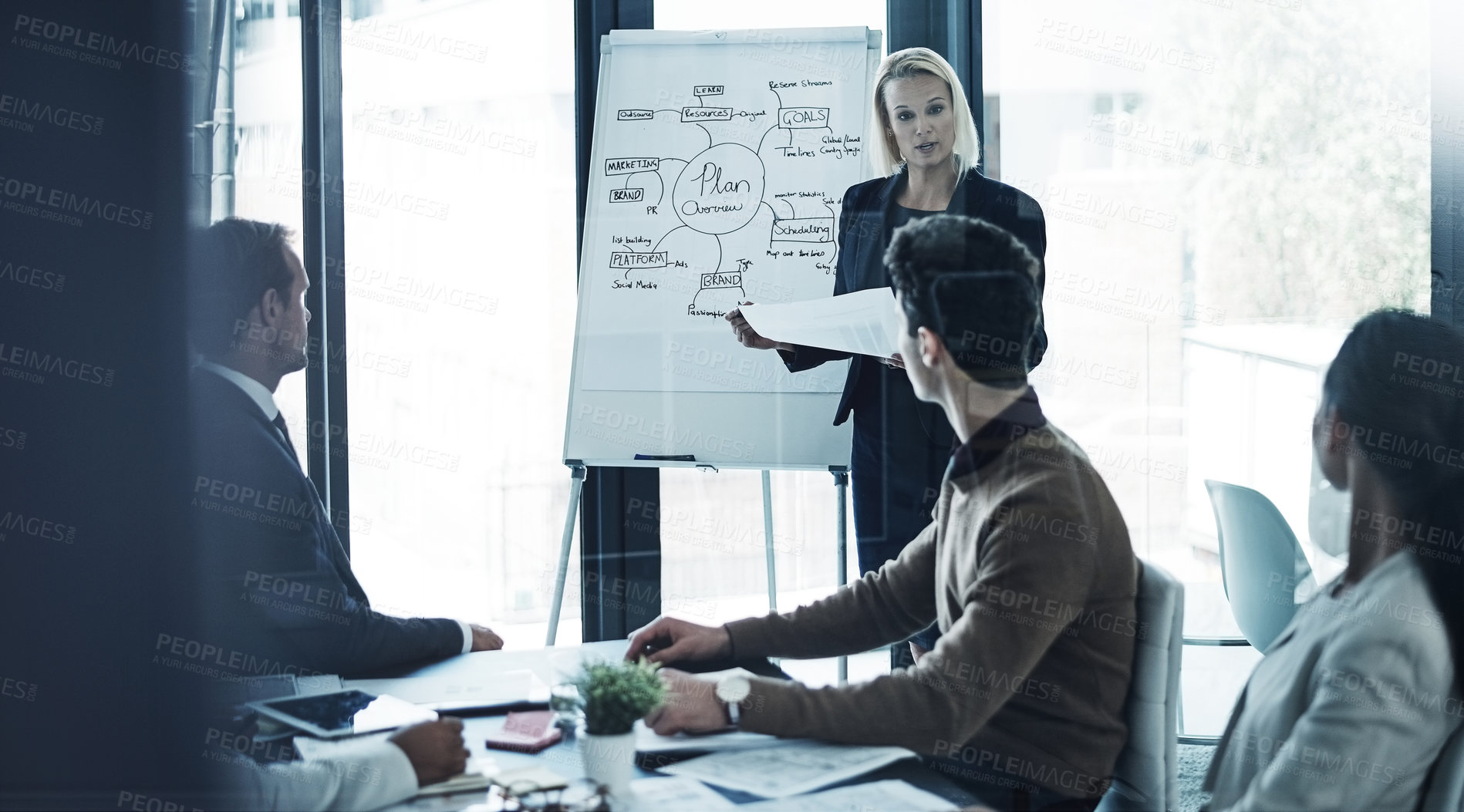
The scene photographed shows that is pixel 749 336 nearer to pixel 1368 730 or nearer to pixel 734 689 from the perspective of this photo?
pixel 734 689

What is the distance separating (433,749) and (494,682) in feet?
1.17

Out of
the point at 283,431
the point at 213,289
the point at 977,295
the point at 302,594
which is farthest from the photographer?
the point at 283,431

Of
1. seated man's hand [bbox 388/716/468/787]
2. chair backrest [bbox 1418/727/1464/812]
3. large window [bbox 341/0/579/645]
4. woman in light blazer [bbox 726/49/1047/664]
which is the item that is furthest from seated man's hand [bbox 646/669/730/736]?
large window [bbox 341/0/579/645]

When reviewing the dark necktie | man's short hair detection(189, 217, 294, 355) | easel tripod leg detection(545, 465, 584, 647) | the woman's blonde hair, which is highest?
the woman's blonde hair

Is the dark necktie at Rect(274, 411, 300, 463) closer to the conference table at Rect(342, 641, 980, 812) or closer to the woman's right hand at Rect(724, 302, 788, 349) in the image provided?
the conference table at Rect(342, 641, 980, 812)

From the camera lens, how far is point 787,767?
3.74 ft

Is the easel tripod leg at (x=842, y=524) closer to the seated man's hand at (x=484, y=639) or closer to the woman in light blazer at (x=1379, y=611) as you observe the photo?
the seated man's hand at (x=484, y=639)

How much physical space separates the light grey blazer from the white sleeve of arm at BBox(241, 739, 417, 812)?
871 mm

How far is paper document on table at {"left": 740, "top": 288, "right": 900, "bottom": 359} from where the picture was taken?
226cm

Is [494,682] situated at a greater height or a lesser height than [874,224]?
lesser

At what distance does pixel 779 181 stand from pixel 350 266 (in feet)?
3.86

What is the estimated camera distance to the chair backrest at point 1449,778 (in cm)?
111

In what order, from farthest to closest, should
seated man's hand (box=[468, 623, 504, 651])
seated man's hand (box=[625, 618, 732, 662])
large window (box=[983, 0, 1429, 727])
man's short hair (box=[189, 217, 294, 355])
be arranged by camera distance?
large window (box=[983, 0, 1429, 727]) → seated man's hand (box=[468, 623, 504, 651]) → seated man's hand (box=[625, 618, 732, 662]) → man's short hair (box=[189, 217, 294, 355])

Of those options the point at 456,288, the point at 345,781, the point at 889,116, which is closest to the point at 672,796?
the point at 345,781
